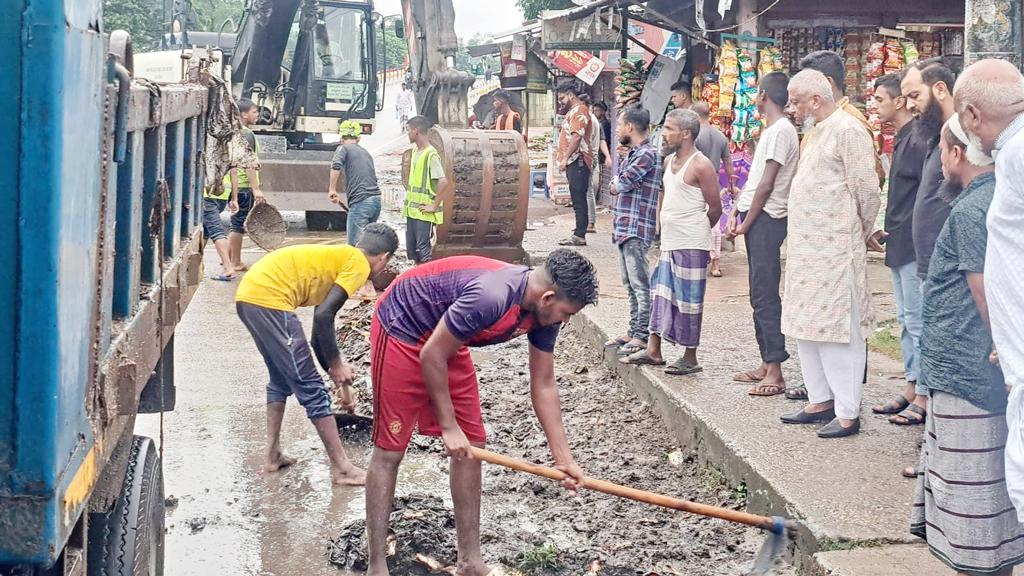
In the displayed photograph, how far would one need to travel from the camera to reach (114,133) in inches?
100.0

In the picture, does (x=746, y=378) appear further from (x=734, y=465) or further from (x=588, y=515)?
(x=588, y=515)

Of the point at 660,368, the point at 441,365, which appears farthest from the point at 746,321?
the point at 441,365

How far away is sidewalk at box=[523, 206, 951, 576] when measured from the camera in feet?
13.1

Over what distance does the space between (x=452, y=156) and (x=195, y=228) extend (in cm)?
583

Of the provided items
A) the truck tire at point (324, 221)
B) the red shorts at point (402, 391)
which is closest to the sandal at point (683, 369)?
the red shorts at point (402, 391)

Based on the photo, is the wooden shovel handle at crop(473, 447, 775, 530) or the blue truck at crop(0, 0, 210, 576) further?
the wooden shovel handle at crop(473, 447, 775, 530)

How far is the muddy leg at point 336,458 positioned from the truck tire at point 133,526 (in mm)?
1673

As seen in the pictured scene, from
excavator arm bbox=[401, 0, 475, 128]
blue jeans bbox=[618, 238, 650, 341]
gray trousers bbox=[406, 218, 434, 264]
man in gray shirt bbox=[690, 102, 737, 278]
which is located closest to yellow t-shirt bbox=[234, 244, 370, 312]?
blue jeans bbox=[618, 238, 650, 341]

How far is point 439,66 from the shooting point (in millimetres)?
12578

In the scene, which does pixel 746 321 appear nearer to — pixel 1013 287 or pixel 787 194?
pixel 787 194

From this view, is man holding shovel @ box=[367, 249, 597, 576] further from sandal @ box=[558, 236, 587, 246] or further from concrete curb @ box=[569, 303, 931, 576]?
sandal @ box=[558, 236, 587, 246]

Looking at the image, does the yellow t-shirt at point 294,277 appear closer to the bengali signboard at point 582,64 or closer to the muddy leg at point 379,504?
the muddy leg at point 379,504

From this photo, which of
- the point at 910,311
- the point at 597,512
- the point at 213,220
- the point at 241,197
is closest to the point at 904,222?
the point at 910,311

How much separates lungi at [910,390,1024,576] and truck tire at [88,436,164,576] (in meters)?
2.35
